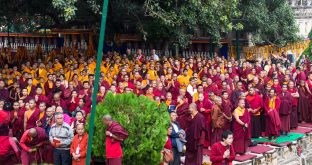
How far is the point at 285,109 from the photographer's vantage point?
50.8ft

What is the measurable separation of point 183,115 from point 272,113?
3416 mm

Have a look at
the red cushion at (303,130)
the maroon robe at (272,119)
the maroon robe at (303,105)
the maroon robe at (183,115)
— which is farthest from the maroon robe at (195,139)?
the maroon robe at (303,105)

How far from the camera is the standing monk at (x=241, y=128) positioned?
13.1 m

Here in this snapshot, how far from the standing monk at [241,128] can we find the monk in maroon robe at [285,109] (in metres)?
2.20

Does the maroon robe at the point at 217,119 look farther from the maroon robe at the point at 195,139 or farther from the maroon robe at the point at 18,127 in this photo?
the maroon robe at the point at 18,127

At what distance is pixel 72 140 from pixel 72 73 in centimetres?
685

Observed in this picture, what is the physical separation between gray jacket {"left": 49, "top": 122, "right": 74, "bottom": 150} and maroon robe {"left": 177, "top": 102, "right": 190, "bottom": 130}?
9.78 feet

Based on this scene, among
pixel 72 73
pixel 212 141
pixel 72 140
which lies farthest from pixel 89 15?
pixel 72 140

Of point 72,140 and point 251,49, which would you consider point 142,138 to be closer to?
point 72,140

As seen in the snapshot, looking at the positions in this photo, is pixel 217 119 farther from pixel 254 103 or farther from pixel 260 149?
pixel 254 103

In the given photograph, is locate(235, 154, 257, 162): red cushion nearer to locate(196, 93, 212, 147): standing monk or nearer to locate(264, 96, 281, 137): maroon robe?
locate(196, 93, 212, 147): standing monk

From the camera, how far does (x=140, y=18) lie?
21.2 m

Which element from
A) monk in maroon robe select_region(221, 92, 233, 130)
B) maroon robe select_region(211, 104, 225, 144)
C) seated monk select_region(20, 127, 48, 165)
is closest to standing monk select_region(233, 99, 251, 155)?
monk in maroon robe select_region(221, 92, 233, 130)

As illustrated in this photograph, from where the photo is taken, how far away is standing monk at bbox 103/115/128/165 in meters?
9.55
